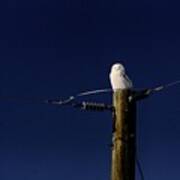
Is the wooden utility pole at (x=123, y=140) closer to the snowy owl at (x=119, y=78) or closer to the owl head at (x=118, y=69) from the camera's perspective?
the snowy owl at (x=119, y=78)

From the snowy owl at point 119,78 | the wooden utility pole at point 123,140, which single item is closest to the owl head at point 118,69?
the snowy owl at point 119,78

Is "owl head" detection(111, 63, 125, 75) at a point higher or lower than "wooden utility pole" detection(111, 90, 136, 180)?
higher

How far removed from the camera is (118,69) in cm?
771

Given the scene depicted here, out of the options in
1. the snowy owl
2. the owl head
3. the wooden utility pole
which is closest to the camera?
the wooden utility pole

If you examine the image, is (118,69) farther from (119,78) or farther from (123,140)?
(123,140)

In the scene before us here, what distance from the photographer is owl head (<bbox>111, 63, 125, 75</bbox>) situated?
7682 mm

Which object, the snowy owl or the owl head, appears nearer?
the snowy owl

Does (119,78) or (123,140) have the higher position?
(119,78)

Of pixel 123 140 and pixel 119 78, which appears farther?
pixel 119 78

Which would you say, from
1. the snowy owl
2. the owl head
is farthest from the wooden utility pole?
the owl head

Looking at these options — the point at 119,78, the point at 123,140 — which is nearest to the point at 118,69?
the point at 119,78

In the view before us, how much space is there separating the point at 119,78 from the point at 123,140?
1.05m

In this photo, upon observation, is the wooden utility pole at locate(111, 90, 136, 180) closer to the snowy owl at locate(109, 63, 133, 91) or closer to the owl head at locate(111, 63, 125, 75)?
the snowy owl at locate(109, 63, 133, 91)

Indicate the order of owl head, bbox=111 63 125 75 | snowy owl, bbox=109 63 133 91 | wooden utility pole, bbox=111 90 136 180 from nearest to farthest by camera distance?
wooden utility pole, bbox=111 90 136 180, snowy owl, bbox=109 63 133 91, owl head, bbox=111 63 125 75
